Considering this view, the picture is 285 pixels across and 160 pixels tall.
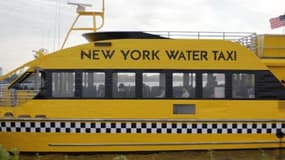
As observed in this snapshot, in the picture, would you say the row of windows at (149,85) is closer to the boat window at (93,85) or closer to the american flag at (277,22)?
the boat window at (93,85)

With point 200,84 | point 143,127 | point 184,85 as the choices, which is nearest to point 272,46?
point 200,84

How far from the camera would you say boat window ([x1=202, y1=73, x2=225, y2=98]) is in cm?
836

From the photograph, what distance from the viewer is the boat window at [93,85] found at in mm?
8148

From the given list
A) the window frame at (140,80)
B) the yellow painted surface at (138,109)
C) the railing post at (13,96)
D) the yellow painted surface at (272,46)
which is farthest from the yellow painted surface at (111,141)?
the yellow painted surface at (272,46)

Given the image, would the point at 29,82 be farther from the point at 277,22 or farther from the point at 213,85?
the point at 277,22

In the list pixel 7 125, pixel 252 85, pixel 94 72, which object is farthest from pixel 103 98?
pixel 252 85

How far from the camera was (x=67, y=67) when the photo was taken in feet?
26.8

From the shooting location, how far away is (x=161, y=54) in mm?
8367

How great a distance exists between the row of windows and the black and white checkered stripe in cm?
63

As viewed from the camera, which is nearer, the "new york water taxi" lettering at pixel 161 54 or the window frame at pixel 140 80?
the window frame at pixel 140 80

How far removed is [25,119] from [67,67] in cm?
148

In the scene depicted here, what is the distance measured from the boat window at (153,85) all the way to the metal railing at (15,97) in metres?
2.49

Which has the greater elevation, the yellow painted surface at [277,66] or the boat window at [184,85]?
the yellow painted surface at [277,66]

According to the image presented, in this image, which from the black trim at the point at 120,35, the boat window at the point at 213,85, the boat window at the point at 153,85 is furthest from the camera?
the black trim at the point at 120,35
